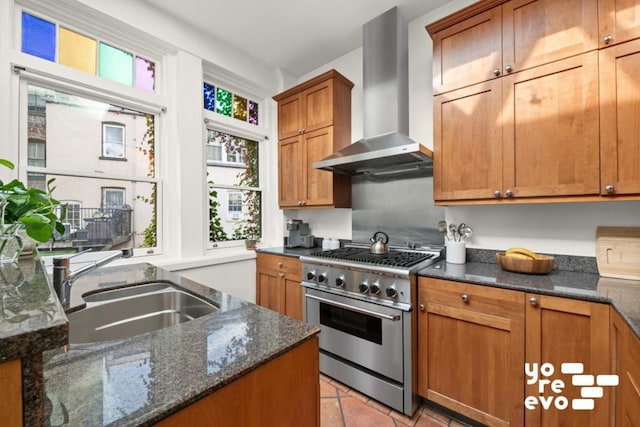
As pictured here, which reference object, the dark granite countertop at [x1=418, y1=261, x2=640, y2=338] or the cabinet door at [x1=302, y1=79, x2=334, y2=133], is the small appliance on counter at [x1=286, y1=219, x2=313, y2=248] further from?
the dark granite countertop at [x1=418, y1=261, x2=640, y2=338]

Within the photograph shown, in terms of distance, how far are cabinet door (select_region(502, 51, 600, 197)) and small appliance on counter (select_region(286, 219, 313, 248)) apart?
6.52 ft

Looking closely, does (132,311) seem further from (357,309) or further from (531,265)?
(531,265)

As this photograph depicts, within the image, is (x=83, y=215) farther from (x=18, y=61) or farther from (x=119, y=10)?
(x=119, y=10)

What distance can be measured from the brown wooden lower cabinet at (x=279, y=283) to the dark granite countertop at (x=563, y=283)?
1.21m

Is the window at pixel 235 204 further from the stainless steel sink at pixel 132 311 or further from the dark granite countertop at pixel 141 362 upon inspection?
the dark granite countertop at pixel 141 362

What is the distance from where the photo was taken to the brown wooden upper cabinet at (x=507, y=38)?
1494 millimetres

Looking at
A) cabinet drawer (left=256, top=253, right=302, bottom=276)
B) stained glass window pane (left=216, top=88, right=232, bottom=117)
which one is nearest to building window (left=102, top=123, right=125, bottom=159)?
stained glass window pane (left=216, top=88, right=232, bottom=117)

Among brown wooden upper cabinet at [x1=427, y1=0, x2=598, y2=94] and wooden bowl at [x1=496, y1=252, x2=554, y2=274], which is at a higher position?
brown wooden upper cabinet at [x1=427, y1=0, x2=598, y2=94]

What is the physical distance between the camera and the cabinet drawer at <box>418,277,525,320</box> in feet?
4.78

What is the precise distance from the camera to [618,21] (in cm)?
139

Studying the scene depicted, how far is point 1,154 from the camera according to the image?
1.72m

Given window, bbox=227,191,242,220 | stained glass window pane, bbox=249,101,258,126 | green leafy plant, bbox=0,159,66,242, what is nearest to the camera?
green leafy plant, bbox=0,159,66,242

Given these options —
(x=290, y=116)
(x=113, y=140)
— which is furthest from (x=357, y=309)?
(x=113, y=140)

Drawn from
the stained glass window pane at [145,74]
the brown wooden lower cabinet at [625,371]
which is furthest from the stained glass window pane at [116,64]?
the brown wooden lower cabinet at [625,371]
